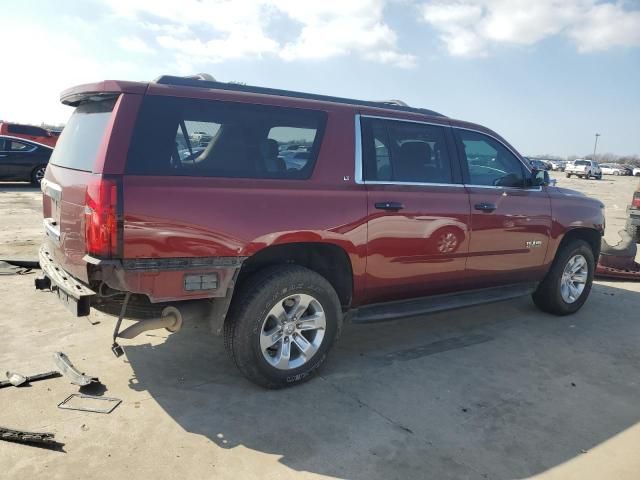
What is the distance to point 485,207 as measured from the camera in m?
4.63

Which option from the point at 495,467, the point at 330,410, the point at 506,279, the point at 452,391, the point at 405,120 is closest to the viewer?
the point at 495,467

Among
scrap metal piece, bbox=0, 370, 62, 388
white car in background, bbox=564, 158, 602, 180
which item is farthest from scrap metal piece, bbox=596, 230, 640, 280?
white car in background, bbox=564, 158, 602, 180

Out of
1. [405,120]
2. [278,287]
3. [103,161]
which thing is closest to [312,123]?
[405,120]

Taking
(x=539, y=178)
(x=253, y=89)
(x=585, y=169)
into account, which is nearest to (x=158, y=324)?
(x=253, y=89)

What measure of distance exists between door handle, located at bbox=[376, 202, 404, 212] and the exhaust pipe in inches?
64.5

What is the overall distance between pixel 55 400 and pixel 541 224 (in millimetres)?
4476

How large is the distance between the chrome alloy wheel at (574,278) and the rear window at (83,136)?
4.79 metres

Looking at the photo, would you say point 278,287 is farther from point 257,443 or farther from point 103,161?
point 103,161

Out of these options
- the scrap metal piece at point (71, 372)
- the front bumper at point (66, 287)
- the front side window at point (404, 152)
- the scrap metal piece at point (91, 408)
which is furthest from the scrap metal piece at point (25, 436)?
the front side window at point (404, 152)

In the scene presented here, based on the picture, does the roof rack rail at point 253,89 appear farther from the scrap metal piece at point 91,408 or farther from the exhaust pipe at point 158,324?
the scrap metal piece at point 91,408

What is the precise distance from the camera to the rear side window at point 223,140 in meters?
3.09

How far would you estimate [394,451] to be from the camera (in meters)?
2.95

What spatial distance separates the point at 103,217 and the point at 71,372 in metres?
1.36

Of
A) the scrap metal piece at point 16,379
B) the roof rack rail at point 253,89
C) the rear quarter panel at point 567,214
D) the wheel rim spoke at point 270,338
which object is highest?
the roof rack rail at point 253,89
